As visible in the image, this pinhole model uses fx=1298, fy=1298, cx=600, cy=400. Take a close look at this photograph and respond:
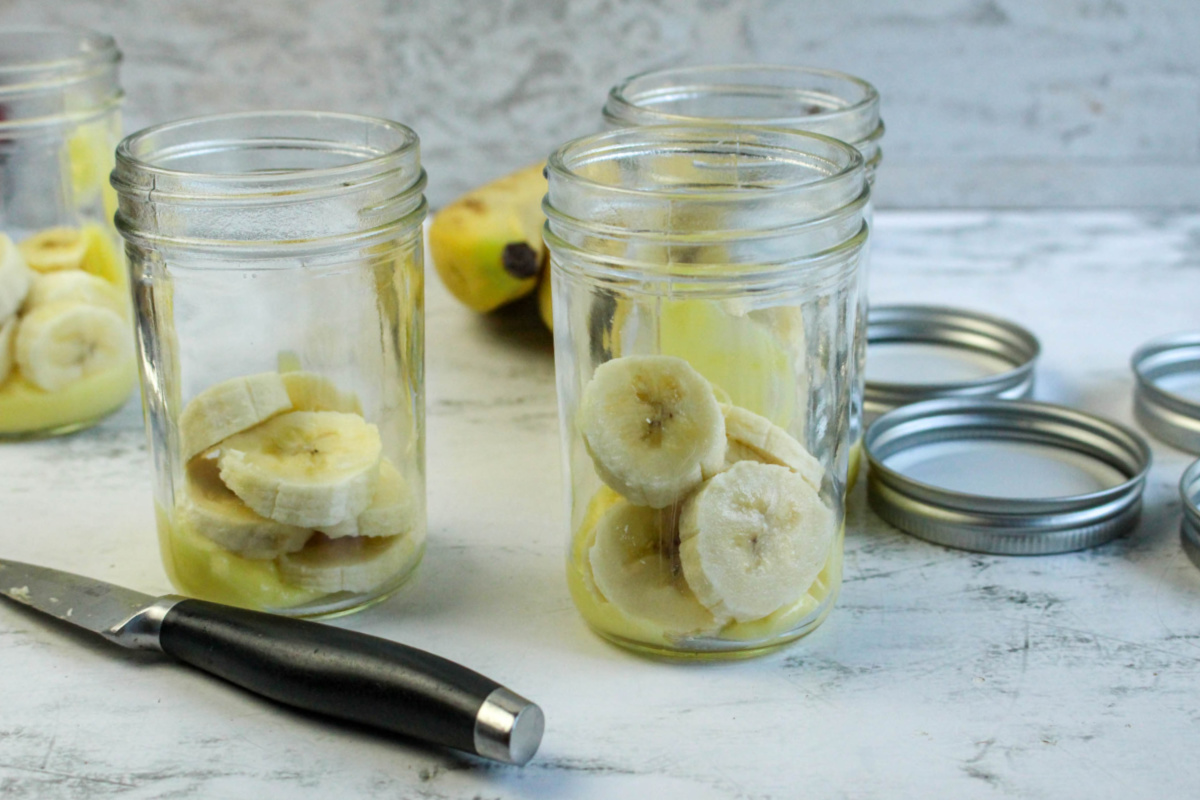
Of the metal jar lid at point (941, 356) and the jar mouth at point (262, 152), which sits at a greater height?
the jar mouth at point (262, 152)

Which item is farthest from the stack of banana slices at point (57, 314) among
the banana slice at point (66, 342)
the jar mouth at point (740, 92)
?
the jar mouth at point (740, 92)

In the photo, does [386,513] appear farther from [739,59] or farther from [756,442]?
[739,59]

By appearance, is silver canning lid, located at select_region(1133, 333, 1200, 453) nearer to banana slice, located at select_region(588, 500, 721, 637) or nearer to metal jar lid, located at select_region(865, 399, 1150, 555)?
metal jar lid, located at select_region(865, 399, 1150, 555)

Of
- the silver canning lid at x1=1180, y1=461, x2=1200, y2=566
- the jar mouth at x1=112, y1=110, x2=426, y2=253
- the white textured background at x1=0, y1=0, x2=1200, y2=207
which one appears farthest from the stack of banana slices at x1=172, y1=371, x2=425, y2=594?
the white textured background at x1=0, y1=0, x2=1200, y2=207

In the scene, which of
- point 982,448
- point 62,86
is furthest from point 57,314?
point 982,448

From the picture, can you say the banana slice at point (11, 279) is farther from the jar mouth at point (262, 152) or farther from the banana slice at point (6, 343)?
the jar mouth at point (262, 152)

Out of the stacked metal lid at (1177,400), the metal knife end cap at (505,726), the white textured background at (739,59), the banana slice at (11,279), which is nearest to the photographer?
the metal knife end cap at (505,726)
